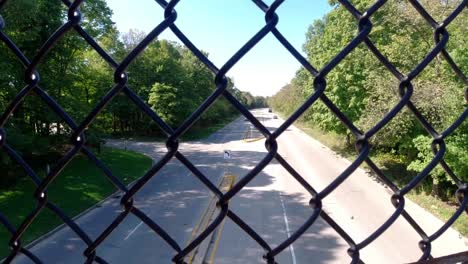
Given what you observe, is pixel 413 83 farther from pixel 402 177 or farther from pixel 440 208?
pixel 402 177

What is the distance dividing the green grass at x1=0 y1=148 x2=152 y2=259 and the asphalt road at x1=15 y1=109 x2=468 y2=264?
56 centimetres

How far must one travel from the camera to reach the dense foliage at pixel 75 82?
45.9 feet

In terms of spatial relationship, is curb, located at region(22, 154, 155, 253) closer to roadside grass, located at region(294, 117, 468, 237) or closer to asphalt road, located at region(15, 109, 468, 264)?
asphalt road, located at region(15, 109, 468, 264)

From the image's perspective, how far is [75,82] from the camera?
73.2 ft

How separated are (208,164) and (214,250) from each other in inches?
543

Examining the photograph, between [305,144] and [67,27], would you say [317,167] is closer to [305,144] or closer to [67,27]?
[305,144]

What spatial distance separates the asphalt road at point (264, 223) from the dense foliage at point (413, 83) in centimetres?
237

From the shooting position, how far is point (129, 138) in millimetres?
37531

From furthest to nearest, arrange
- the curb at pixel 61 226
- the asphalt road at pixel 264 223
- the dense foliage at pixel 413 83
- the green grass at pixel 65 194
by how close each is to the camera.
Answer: the dense foliage at pixel 413 83, the green grass at pixel 65 194, the curb at pixel 61 226, the asphalt road at pixel 264 223

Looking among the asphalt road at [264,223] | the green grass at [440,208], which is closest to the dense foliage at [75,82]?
the asphalt road at [264,223]

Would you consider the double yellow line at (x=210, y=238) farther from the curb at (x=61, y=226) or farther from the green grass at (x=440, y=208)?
the green grass at (x=440, y=208)

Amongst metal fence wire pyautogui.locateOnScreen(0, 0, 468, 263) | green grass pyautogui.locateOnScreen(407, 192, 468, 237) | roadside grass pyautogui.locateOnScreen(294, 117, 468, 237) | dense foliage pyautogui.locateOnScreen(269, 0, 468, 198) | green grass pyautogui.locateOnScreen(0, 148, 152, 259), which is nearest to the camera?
metal fence wire pyautogui.locateOnScreen(0, 0, 468, 263)

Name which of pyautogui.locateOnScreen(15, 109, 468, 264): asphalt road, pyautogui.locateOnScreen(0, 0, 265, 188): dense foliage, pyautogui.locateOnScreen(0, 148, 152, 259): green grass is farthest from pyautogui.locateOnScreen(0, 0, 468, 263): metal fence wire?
pyautogui.locateOnScreen(0, 148, 152, 259): green grass

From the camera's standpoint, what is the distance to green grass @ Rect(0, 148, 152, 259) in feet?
38.4
